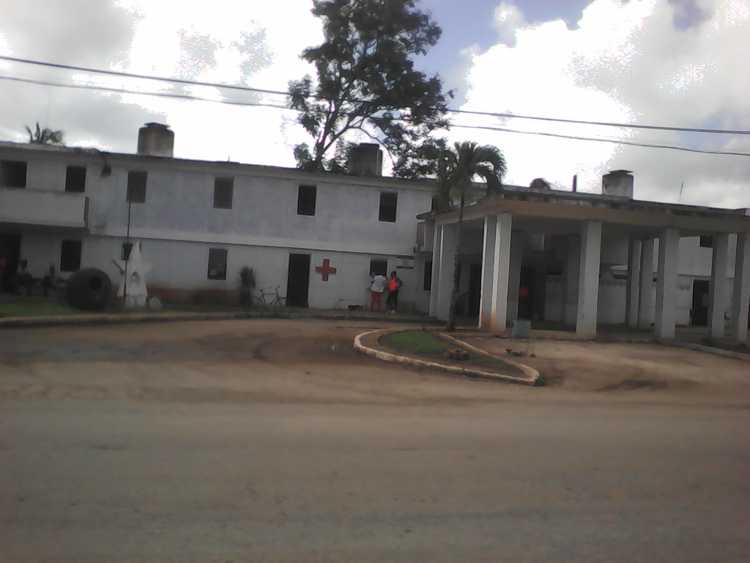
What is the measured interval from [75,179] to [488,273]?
16.8m

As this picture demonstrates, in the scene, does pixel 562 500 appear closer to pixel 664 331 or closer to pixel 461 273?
pixel 664 331

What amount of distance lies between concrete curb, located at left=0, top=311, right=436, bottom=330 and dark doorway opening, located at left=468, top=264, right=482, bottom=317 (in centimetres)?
467

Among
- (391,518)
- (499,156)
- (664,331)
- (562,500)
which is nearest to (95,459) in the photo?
(391,518)

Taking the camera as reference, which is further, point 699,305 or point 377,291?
point 699,305

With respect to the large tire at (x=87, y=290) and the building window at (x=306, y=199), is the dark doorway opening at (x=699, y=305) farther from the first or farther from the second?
the large tire at (x=87, y=290)

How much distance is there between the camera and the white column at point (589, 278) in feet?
61.1

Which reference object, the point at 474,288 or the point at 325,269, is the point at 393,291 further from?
the point at 474,288

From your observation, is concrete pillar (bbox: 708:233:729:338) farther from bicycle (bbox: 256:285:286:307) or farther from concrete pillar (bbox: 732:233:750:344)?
bicycle (bbox: 256:285:286:307)

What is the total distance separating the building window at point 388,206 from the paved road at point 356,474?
17.0 metres

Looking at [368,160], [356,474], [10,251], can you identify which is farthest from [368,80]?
[356,474]

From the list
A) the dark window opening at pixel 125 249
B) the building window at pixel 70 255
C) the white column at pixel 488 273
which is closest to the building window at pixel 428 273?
the white column at pixel 488 273

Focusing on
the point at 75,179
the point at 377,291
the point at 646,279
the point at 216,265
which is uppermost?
the point at 75,179

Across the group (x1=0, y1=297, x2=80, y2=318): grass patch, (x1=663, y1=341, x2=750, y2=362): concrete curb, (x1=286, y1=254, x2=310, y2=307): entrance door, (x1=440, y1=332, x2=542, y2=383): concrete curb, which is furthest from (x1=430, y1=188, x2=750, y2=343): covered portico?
(x1=0, y1=297, x2=80, y2=318): grass patch

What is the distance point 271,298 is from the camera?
25.6 m
